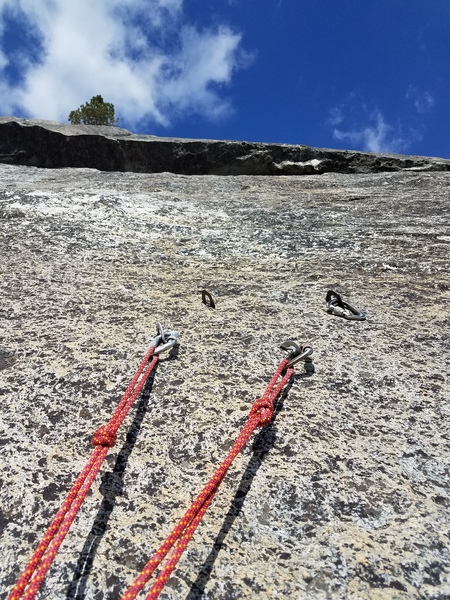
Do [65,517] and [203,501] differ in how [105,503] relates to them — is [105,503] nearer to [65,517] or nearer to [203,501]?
[65,517]

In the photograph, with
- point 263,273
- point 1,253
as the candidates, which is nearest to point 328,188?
point 263,273

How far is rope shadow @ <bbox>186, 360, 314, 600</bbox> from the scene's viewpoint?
43.6 inches

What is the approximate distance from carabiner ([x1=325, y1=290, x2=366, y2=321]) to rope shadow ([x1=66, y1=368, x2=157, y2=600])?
95 centimetres

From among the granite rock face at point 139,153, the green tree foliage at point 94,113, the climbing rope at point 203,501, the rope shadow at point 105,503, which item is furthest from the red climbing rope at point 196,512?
the green tree foliage at point 94,113

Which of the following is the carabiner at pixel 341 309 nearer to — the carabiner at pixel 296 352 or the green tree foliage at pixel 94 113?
the carabiner at pixel 296 352

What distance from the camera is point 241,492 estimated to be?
132cm

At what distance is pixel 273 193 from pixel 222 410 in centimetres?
268

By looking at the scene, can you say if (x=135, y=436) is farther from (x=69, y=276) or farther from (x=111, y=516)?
(x=69, y=276)

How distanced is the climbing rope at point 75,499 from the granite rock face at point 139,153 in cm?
414

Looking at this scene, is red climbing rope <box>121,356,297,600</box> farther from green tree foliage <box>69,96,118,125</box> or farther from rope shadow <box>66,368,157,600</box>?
green tree foliage <box>69,96,118,125</box>

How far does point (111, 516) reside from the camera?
125 centimetres

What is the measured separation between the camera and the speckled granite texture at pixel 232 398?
115 cm

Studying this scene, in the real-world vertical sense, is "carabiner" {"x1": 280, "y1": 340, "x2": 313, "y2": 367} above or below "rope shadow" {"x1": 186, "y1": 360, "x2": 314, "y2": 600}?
above

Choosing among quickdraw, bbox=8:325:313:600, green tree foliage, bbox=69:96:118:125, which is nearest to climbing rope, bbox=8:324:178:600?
quickdraw, bbox=8:325:313:600
